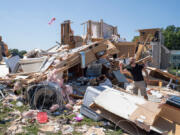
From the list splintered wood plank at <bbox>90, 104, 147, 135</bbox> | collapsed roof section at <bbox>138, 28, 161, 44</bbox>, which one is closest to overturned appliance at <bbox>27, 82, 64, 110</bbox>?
splintered wood plank at <bbox>90, 104, 147, 135</bbox>

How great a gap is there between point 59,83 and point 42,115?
1.30m

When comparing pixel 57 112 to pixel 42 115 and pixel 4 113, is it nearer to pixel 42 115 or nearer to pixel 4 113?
pixel 42 115

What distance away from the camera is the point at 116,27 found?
14570mm

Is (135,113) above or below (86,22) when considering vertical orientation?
below

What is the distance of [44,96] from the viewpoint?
4.54m

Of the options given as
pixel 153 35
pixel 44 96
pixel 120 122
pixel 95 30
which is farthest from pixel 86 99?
pixel 153 35

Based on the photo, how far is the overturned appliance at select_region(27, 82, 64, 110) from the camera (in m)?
4.54

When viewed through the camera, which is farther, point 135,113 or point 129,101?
point 129,101

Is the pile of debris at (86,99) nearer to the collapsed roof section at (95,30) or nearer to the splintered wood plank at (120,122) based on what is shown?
the splintered wood plank at (120,122)

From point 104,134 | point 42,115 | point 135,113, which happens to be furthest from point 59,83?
point 135,113

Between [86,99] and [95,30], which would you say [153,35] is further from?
[86,99]

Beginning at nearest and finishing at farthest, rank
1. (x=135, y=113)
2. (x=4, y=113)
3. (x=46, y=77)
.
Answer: (x=135, y=113) → (x=4, y=113) → (x=46, y=77)

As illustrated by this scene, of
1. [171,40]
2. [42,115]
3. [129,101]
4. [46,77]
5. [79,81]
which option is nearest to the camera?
[129,101]

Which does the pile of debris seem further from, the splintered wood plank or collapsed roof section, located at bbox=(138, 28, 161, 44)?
collapsed roof section, located at bbox=(138, 28, 161, 44)
